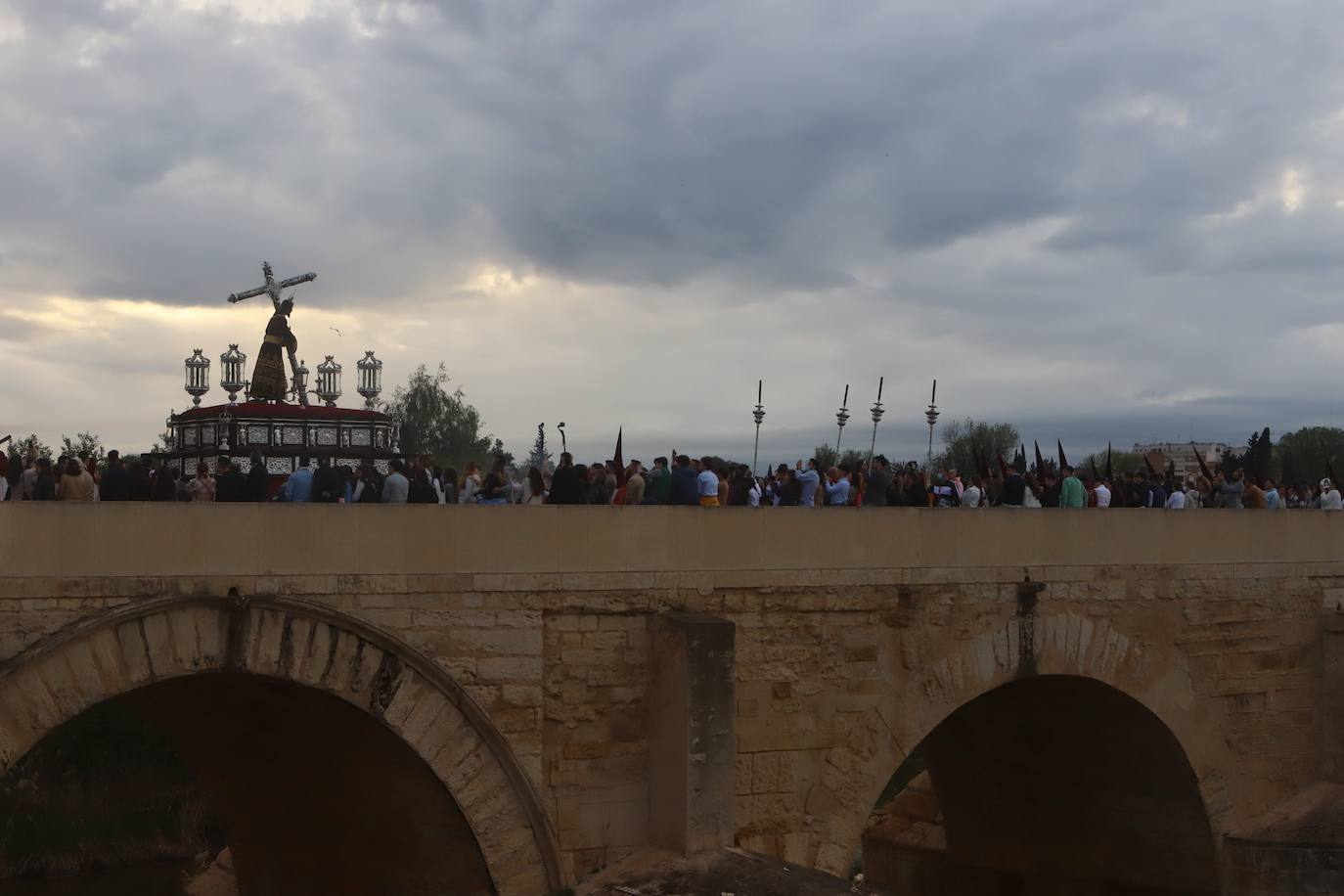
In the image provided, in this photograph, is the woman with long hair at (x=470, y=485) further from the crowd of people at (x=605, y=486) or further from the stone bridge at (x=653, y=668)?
the stone bridge at (x=653, y=668)

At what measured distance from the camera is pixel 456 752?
9461mm


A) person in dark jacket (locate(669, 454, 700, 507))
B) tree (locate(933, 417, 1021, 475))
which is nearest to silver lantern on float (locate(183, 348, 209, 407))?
person in dark jacket (locate(669, 454, 700, 507))

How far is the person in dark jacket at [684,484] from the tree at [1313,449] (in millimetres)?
38413

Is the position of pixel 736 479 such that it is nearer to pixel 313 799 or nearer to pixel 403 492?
pixel 403 492

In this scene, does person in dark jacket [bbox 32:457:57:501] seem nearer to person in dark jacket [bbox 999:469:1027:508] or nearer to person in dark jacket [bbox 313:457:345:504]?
person in dark jacket [bbox 313:457:345:504]

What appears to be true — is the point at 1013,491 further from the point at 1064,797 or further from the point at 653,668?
the point at 653,668

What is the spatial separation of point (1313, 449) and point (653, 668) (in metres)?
49.7

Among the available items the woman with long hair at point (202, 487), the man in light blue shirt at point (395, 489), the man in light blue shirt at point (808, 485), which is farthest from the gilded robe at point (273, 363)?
the man in light blue shirt at point (808, 485)

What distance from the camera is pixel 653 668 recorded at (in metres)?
10.1

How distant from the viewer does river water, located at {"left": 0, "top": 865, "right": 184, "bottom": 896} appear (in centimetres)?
1992

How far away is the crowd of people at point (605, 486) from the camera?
10258 mm

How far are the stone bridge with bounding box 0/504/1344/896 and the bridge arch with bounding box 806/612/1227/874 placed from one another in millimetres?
27

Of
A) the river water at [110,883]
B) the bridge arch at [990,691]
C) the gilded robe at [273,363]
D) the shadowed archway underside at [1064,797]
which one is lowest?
the river water at [110,883]

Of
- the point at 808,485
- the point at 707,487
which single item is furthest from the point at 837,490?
the point at 707,487
